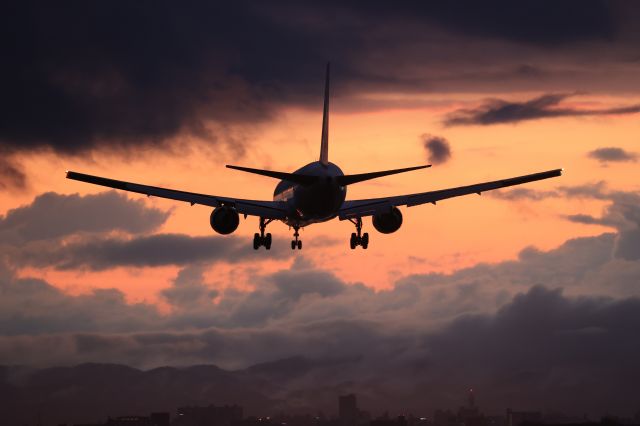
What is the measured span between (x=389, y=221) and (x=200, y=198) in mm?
17905

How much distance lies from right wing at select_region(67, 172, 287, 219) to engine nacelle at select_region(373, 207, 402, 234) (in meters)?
8.86

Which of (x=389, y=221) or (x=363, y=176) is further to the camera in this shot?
(x=389, y=221)

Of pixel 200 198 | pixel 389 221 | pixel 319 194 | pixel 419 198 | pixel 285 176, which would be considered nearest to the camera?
pixel 285 176

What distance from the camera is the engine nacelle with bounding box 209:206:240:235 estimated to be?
340 feet

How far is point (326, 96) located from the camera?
391 feet

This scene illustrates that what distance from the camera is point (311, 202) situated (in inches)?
3775

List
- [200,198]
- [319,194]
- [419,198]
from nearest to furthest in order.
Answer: [319,194], [200,198], [419,198]

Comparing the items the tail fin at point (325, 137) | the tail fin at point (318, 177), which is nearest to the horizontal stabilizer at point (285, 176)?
the tail fin at point (318, 177)

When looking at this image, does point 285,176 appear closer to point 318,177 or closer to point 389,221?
point 318,177

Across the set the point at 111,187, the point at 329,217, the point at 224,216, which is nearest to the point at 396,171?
the point at 329,217

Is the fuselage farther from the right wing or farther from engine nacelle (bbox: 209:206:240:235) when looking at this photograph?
the right wing

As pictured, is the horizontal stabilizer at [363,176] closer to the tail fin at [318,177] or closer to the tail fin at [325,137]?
the tail fin at [318,177]

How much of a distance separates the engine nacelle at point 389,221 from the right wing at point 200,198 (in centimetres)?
886

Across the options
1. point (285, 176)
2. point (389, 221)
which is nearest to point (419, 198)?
point (389, 221)
